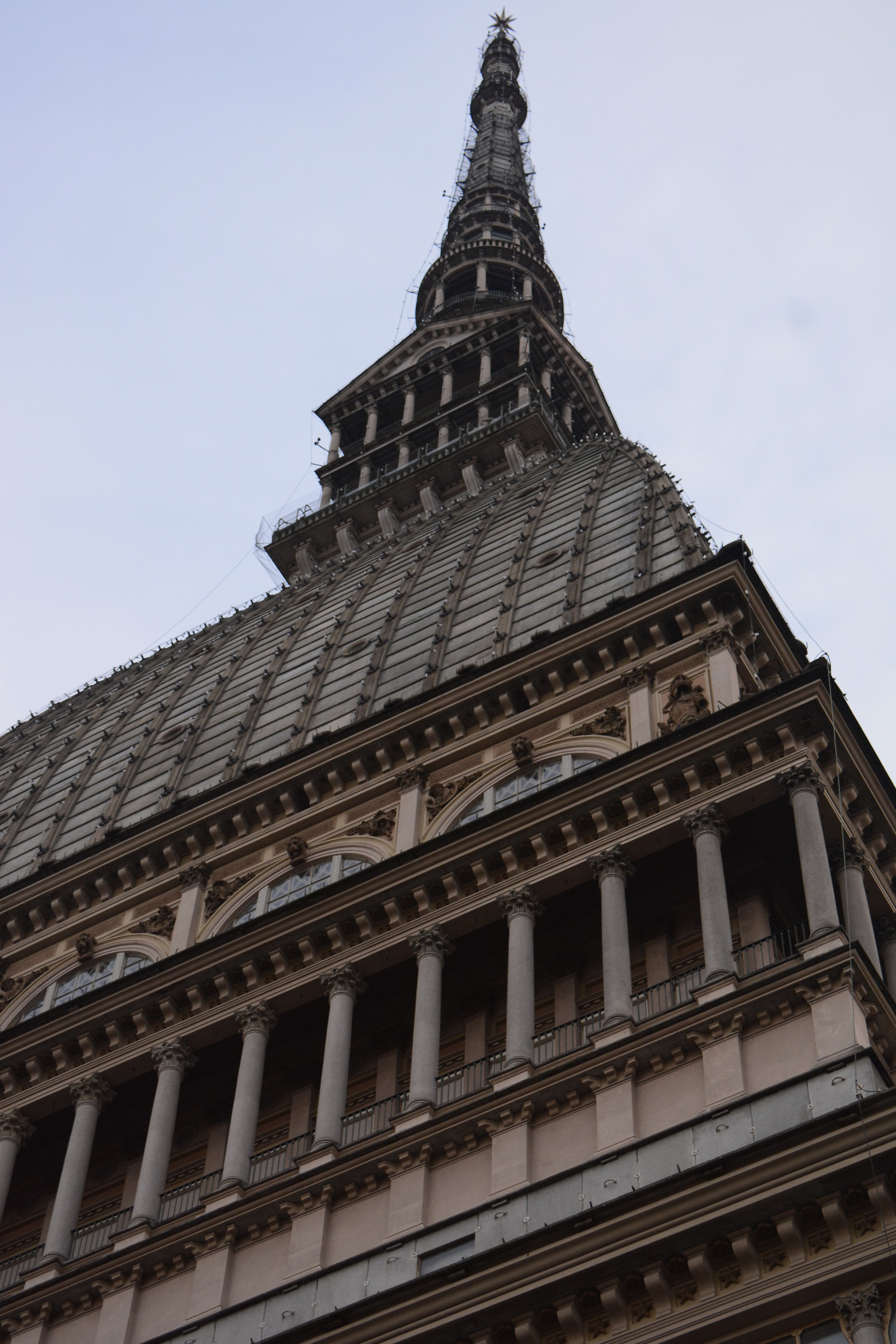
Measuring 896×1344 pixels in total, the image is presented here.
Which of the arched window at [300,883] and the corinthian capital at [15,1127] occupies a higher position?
the arched window at [300,883]

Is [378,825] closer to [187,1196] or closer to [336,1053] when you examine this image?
[336,1053]

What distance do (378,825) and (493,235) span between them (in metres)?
64.5

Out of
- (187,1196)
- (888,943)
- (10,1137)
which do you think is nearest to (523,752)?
(888,943)

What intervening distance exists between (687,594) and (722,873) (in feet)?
36.4

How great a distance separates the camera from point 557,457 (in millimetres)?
76312

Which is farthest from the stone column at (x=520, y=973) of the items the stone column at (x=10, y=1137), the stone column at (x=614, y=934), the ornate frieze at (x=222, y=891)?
the ornate frieze at (x=222, y=891)

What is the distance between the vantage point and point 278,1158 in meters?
38.9

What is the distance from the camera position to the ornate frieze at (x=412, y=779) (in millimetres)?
48531

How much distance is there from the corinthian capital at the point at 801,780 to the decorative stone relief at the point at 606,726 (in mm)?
7125

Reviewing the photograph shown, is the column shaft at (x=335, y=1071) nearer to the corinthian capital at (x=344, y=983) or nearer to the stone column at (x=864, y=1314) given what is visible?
the corinthian capital at (x=344, y=983)

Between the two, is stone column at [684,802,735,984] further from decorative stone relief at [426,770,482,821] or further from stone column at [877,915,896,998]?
decorative stone relief at [426,770,482,821]

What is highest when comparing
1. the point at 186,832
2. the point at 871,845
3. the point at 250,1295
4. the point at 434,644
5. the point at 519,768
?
the point at 434,644

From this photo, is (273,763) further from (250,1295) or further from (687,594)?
(250,1295)

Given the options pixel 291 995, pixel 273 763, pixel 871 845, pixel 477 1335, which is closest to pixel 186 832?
pixel 273 763
